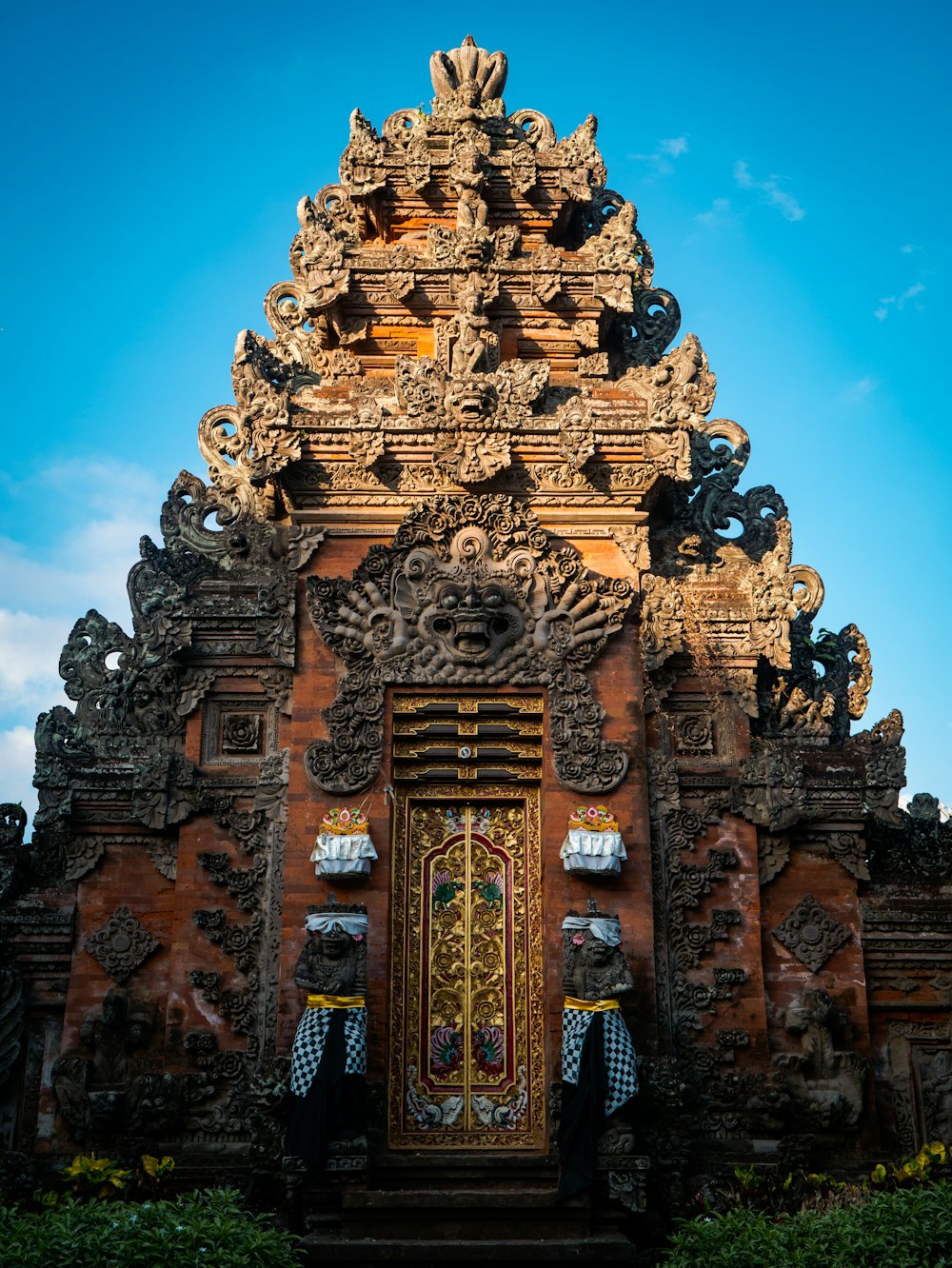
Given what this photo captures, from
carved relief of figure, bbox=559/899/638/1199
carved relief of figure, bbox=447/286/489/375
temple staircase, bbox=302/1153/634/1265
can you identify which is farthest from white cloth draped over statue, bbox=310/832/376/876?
carved relief of figure, bbox=447/286/489/375

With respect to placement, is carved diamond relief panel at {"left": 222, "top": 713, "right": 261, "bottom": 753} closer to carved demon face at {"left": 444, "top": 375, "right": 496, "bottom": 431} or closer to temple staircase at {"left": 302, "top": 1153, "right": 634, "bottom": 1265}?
carved demon face at {"left": 444, "top": 375, "right": 496, "bottom": 431}

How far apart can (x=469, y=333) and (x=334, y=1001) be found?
7.26 metres

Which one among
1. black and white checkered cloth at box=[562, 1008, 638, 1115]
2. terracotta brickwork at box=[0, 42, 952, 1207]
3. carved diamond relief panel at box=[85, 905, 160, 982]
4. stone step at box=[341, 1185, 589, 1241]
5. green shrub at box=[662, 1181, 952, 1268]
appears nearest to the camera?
green shrub at box=[662, 1181, 952, 1268]

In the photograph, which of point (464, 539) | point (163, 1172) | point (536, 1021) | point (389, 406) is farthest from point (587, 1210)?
point (389, 406)

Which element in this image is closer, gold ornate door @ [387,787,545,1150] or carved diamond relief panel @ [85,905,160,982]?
gold ornate door @ [387,787,545,1150]

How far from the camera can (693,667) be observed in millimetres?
15852

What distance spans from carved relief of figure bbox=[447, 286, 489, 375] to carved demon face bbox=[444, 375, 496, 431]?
38 centimetres

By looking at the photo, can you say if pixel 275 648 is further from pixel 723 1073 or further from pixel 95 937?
pixel 723 1073

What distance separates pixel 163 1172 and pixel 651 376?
9416mm

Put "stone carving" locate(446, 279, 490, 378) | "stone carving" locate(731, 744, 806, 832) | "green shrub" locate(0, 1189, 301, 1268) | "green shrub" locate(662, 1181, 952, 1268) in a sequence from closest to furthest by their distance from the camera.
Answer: "green shrub" locate(0, 1189, 301, 1268) → "green shrub" locate(662, 1181, 952, 1268) → "stone carving" locate(731, 744, 806, 832) → "stone carving" locate(446, 279, 490, 378)

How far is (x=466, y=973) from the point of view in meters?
14.7

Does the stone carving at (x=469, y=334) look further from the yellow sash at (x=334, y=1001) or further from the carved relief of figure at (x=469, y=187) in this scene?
the yellow sash at (x=334, y=1001)

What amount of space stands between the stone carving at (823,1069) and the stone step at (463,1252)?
2623 mm

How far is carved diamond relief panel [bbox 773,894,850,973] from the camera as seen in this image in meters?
15.1
